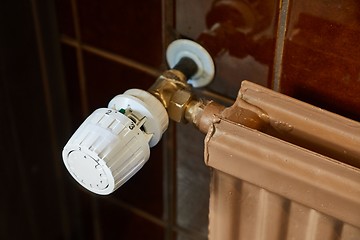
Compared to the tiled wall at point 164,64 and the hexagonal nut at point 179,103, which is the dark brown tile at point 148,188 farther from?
the hexagonal nut at point 179,103

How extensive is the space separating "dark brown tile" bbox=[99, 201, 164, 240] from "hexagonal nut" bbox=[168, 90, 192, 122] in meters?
0.28

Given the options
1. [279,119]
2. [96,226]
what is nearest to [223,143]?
Result: [279,119]

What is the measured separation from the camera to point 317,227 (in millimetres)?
497

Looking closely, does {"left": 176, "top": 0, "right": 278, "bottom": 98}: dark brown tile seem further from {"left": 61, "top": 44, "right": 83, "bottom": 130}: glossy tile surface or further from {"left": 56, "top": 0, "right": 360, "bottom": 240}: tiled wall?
{"left": 61, "top": 44, "right": 83, "bottom": 130}: glossy tile surface

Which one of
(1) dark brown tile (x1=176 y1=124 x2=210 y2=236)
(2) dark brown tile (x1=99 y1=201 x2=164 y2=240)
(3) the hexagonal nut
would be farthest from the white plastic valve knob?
(2) dark brown tile (x1=99 y1=201 x2=164 y2=240)

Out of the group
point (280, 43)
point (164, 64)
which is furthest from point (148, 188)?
point (280, 43)

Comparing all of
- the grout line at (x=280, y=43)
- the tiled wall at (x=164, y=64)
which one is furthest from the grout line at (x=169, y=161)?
the grout line at (x=280, y=43)

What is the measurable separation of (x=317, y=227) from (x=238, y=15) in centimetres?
19

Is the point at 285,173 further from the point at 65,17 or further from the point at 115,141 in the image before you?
the point at 65,17

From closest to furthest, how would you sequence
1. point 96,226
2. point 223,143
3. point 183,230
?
1. point 223,143
2. point 183,230
3. point 96,226

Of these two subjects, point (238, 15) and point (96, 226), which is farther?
point (96, 226)

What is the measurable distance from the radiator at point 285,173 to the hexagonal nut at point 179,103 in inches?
2.4

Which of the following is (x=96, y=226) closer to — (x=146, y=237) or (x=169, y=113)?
(x=146, y=237)

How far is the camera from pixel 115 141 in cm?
53
